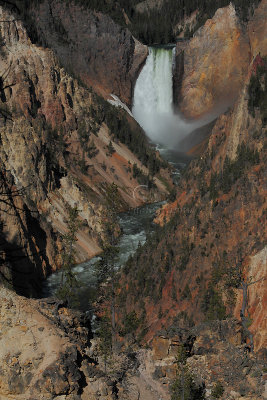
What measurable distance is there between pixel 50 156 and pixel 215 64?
52424 mm

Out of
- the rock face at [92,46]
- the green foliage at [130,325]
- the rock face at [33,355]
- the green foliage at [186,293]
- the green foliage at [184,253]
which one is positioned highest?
the rock face at [92,46]

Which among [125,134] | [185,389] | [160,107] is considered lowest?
[125,134]

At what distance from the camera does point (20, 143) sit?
181 ft

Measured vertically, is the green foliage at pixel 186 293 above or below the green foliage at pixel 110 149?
above

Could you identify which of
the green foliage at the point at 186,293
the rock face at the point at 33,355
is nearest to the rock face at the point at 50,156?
the green foliage at the point at 186,293

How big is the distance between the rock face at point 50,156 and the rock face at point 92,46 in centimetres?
1350

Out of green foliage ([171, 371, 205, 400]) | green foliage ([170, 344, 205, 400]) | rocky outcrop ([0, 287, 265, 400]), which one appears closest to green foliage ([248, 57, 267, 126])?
rocky outcrop ([0, 287, 265, 400])

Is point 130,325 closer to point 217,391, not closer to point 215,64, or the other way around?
point 217,391

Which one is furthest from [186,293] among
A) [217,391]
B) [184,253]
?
[217,391]

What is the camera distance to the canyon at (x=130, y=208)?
1620 centimetres

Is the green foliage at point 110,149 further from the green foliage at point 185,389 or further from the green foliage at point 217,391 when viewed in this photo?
the green foliage at point 185,389

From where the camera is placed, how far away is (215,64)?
10281 centimetres

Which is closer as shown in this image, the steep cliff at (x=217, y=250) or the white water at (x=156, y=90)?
the steep cliff at (x=217, y=250)

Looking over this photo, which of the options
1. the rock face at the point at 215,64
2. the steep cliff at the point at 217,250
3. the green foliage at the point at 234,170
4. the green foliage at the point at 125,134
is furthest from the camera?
the rock face at the point at 215,64
